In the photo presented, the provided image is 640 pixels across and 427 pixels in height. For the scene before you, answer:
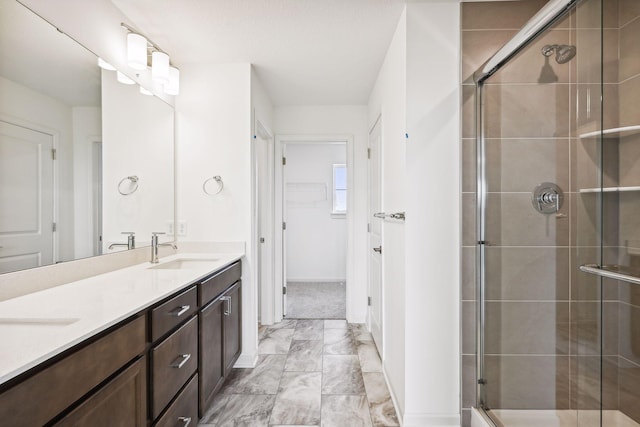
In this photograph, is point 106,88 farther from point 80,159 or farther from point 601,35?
point 601,35

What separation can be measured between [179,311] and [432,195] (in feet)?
4.71

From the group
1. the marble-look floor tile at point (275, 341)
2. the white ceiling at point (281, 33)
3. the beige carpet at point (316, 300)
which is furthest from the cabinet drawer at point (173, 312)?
the beige carpet at point (316, 300)

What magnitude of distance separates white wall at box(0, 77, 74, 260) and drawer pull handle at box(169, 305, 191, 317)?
605 mm

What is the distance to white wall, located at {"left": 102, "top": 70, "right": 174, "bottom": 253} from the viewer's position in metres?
1.88

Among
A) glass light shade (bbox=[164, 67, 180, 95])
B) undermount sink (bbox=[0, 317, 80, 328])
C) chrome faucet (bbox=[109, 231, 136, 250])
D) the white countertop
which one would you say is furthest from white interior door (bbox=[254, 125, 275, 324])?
undermount sink (bbox=[0, 317, 80, 328])

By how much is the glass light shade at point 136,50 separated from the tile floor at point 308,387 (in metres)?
2.19

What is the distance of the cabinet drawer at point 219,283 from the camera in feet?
6.02

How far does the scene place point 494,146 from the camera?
5.68 ft

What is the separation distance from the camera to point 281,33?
85.6 inches

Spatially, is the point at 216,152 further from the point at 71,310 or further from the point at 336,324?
the point at 336,324

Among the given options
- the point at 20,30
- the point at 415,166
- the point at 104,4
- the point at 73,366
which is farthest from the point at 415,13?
the point at 73,366

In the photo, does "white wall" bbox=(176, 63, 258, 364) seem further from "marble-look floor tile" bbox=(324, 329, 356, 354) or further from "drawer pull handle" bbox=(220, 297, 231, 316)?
"marble-look floor tile" bbox=(324, 329, 356, 354)

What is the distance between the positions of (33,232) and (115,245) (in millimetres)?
558

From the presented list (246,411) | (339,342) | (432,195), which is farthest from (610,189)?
(339,342)
